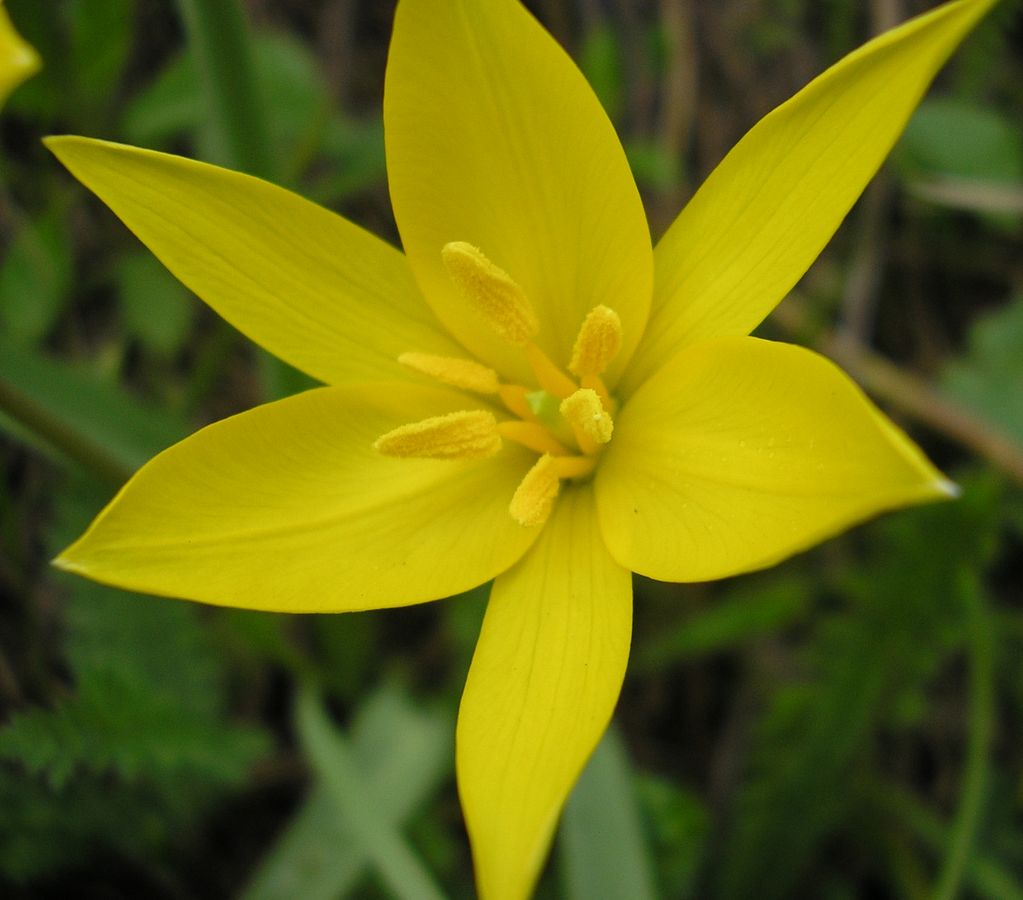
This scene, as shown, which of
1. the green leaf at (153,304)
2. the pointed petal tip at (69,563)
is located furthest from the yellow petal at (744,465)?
the green leaf at (153,304)

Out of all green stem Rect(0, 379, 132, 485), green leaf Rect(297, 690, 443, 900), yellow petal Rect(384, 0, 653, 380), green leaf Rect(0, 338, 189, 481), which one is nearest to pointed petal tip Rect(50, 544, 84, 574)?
green stem Rect(0, 379, 132, 485)

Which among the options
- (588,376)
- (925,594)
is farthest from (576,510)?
(925,594)

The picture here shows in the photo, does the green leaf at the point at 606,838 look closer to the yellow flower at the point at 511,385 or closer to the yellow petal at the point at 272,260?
the yellow flower at the point at 511,385

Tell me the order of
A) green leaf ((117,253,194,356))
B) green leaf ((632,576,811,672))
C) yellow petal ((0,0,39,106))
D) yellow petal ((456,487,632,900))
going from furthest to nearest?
green leaf ((117,253,194,356)) < green leaf ((632,576,811,672)) < yellow petal ((456,487,632,900)) < yellow petal ((0,0,39,106))

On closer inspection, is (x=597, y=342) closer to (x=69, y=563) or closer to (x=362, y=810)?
(x=69, y=563)

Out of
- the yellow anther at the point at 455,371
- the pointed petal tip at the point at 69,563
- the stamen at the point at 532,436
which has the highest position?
the pointed petal tip at the point at 69,563

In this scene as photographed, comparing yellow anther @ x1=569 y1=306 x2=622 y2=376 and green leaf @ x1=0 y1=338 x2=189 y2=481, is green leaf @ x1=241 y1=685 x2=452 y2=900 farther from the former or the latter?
yellow anther @ x1=569 y1=306 x2=622 y2=376

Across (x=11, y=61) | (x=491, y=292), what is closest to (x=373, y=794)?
(x=491, y=292)

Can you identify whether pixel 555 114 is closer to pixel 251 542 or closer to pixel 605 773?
A: pixel 251 542
